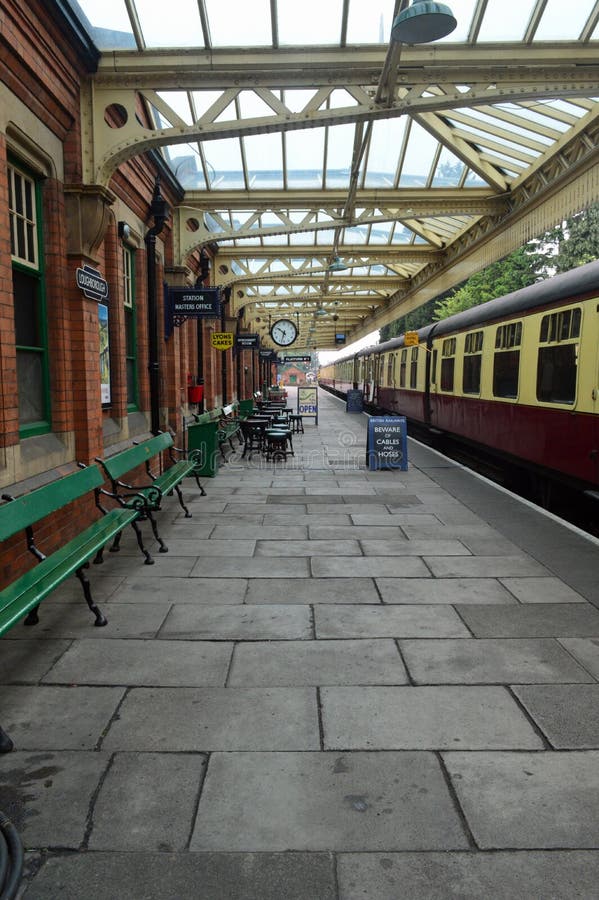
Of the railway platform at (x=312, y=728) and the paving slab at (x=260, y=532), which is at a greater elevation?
the railway platform at (x=312, y=728)

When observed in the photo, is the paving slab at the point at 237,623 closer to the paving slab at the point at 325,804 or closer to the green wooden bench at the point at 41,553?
the green wooden bench at the point at 41,553

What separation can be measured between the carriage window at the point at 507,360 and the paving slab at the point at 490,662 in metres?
5.87

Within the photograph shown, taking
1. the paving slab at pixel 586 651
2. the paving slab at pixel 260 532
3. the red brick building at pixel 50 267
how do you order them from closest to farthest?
the paving slab at pixel 586 651
the red brick building at pixel 50 267
the paving slab at pixel 260 532

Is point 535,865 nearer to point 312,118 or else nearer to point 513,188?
point 312,118

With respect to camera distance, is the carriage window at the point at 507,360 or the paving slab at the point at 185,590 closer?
the paving slab at the point at 185,590

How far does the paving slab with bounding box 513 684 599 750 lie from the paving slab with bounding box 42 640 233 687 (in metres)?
1.67

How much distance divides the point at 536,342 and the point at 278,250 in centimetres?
998

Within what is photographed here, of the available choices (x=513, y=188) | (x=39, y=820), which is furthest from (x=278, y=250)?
(x=39, y=820)

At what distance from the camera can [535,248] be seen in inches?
1806

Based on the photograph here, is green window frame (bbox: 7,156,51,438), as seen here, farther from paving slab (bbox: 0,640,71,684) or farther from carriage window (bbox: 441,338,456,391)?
carriage window (bbox: 441,338,456,391)

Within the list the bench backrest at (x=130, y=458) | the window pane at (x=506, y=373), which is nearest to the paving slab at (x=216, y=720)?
the bench backrest at (x=130, y=458)

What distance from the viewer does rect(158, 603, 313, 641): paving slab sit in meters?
4.22

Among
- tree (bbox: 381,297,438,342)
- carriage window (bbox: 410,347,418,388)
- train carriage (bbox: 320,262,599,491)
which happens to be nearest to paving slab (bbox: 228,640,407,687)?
train carriage (bbox: 320,262,599,491)

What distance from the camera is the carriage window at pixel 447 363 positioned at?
13.3m
